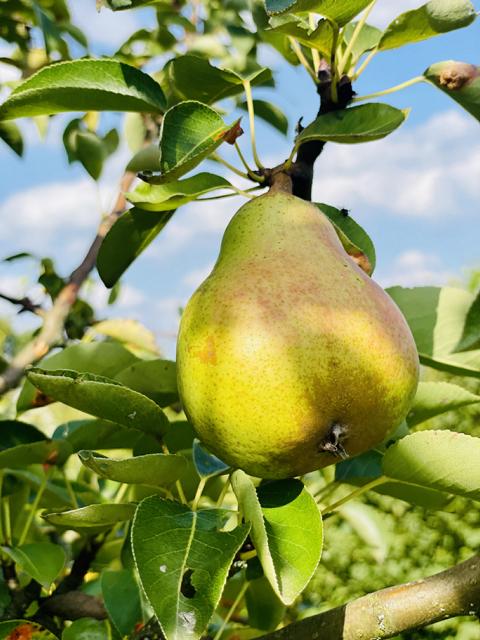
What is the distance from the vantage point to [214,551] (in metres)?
0.65

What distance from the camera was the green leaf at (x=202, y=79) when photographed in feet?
2.87

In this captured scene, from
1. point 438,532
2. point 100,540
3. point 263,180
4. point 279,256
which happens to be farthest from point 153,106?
point 438,532

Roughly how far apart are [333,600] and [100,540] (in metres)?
1.16

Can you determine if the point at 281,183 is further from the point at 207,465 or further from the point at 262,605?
the point at 262,605

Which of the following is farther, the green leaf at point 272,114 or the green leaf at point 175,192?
the green leaf at point 272,114

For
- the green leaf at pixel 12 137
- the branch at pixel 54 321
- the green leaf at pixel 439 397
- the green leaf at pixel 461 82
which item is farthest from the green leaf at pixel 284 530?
the green leaf at pixel 12 137

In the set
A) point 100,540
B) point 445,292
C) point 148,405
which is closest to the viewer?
point 148,405

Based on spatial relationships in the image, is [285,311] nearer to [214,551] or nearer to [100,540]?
[214,551]

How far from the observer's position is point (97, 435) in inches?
40.2

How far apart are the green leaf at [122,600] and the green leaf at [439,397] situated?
383 mm

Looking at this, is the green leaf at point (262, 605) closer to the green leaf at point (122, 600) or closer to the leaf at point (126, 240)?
the green leaf at point (122, 600)

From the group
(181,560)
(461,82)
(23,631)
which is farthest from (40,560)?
(461,82)

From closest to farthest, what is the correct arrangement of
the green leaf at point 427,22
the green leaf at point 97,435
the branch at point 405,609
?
the branch at point 405,609, the green leaf at point 427,22, the green leaf at point 97,435

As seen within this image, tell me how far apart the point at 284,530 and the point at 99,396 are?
20 cm
